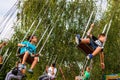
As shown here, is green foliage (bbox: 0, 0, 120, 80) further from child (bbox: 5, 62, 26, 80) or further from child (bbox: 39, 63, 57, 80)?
child (bbox: 5, 62, 26, 80)

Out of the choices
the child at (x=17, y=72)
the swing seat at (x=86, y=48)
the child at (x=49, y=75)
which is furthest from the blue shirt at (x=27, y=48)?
the swing seat at (x=86, y=48)

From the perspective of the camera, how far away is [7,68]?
39.0 m

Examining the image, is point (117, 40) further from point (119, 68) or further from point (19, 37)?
point (19, 37)

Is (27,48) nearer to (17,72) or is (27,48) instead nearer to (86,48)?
(17,72)

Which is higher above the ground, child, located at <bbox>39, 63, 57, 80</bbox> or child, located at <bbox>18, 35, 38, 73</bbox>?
child, located at <bbox>18, 35, 38, 73</bbox>

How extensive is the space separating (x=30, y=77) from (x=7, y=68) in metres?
10.5

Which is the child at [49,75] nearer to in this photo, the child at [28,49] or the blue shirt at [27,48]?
the child at [28,49]

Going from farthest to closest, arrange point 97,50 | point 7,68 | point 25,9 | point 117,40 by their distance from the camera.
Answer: point 7,68, point 25,9, point 117,40, point 97,50

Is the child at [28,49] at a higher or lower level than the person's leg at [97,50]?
higher

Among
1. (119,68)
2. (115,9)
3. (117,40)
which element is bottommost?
(119,68)

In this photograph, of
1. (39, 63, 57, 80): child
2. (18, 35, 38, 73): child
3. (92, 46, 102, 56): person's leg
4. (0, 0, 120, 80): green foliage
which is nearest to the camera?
(92, 46, 102, 56): person's leg

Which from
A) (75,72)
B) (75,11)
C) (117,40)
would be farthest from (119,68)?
(75,11)

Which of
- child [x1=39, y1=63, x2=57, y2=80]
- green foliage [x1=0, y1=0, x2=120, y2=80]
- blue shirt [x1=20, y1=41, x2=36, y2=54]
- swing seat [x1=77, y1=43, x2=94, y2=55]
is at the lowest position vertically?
child [x1=39, y1=63, x2=57, y2=80]

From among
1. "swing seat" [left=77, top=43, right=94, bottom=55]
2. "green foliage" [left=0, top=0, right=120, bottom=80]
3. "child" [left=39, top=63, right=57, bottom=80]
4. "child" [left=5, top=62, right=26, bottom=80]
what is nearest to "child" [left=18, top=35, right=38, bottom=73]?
"child" [left=5, top=62, right=26, bottom=80]
